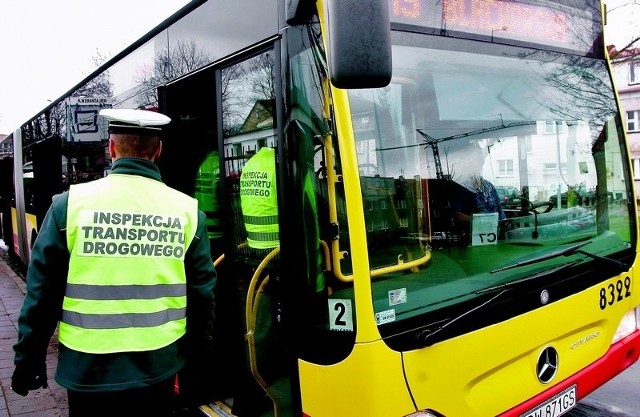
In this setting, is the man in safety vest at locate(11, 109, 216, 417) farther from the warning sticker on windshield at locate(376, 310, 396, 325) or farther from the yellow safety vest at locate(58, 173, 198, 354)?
the warning sticker on windshield at locate(376, 310, 396, 325)

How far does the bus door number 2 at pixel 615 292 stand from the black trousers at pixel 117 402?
8.08 ft

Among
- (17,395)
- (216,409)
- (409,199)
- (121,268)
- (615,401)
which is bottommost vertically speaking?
(615,401)

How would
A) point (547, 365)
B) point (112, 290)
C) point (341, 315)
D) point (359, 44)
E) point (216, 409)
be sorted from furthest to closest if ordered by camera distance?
point (216, 409), point (547, 365), point (341, 315), point (112, 290), point (359, 44)

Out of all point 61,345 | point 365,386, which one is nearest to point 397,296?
point 365,386

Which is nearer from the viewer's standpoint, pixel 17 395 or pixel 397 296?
pixel 397 296

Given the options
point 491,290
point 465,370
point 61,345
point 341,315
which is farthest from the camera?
point 491,290

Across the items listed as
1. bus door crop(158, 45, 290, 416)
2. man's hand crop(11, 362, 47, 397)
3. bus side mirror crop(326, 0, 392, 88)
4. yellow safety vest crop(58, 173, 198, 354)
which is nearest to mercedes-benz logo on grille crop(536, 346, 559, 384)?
bus door crop(158, 45, 290, 416)

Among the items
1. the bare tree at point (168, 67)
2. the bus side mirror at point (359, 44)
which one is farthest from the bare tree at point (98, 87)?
the bus side mirror at point (359, 44)

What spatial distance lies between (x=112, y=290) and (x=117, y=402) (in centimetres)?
46

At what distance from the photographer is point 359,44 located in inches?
81.2

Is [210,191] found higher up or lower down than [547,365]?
higher up

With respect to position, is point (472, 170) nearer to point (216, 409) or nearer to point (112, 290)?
point (112, 290)

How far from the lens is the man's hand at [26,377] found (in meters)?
2.21

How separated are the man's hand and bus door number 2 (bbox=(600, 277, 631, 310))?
291 centimetres
